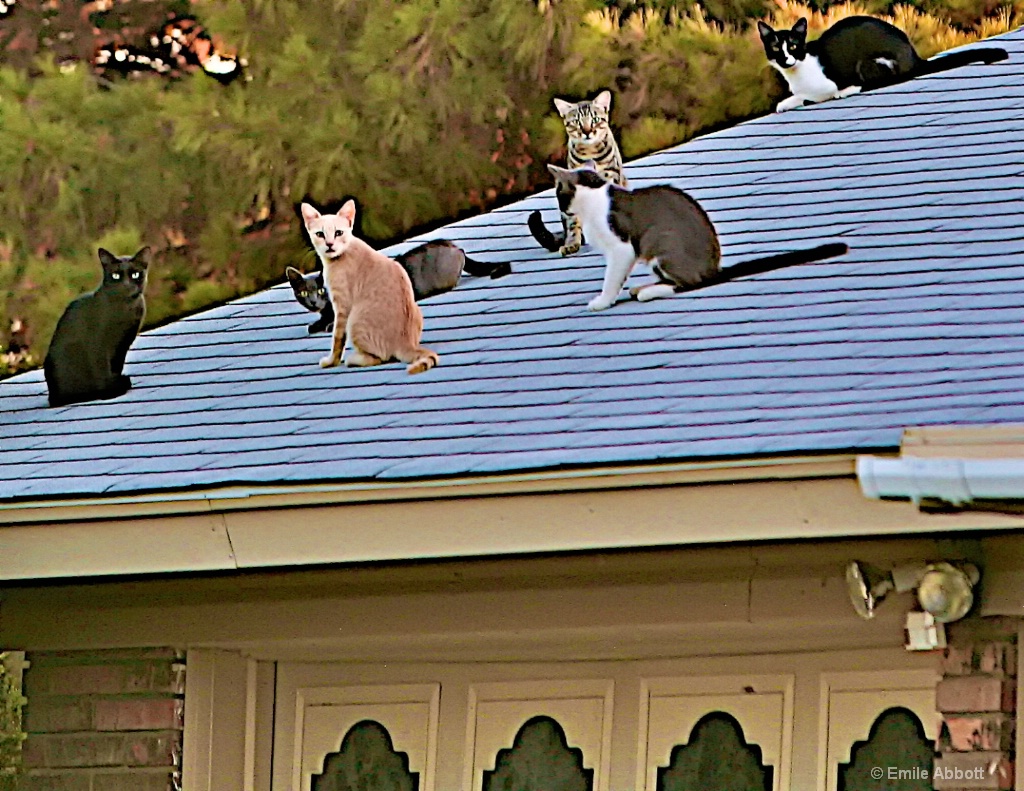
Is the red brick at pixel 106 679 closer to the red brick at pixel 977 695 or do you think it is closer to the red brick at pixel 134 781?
the red brick at pixel 134 781

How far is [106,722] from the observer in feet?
16.5

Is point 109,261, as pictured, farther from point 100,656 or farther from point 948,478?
point 948,478

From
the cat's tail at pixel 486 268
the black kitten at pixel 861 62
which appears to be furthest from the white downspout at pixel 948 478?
the black kitten at pixel 861 62

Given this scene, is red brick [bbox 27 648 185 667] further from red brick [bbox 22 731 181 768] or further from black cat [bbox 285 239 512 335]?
black cat [bbox 285 239 512 335]

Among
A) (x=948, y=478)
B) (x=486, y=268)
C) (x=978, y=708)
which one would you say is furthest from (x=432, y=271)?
Answer: (x=948, y=478)

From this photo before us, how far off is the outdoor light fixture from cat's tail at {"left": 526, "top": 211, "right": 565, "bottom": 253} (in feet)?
8.28

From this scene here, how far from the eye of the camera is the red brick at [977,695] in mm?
4160

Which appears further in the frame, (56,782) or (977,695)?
(56,782)

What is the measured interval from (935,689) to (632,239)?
6.57 ft

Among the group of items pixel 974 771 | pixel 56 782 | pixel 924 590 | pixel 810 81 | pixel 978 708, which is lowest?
pixel 56 782

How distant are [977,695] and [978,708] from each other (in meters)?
0.03

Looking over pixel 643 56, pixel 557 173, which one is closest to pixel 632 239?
pixel 557 173

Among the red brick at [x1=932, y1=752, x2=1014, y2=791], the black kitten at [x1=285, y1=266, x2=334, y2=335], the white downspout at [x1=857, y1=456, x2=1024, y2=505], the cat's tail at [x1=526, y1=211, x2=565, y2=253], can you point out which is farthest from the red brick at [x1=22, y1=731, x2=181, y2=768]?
the cat's tail at [x1=526, y1=211, x2=565, y2=253]

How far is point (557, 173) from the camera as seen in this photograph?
6234 millimetres
